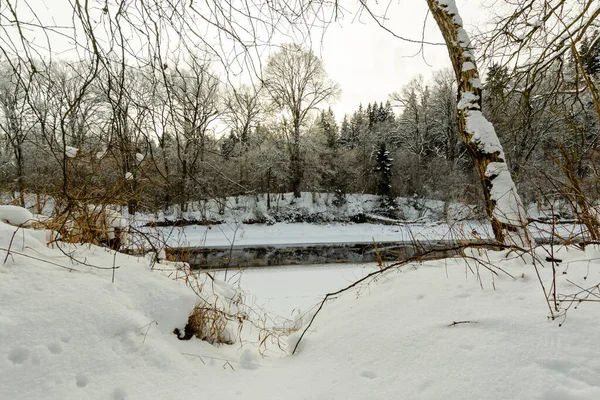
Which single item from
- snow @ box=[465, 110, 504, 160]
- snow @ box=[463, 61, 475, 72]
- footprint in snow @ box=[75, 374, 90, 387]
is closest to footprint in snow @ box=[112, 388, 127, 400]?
footprint in snow @ box=[75, 374, 90, 387]

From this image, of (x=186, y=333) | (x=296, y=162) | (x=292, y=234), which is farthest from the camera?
(x=296, y=162)

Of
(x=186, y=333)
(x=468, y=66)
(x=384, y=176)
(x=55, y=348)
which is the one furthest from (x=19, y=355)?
(x=384, y=176)

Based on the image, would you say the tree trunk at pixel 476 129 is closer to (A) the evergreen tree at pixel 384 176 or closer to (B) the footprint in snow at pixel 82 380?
(B) the footprint in snow at pixel 82 380

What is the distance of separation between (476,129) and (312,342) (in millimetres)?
2958

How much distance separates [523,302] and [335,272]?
6.84 metres

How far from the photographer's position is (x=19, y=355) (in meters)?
1.16

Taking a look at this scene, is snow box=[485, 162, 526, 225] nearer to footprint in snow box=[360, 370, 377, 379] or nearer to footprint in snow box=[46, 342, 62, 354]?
footprint in snow box=[360, 370, 377, 379]

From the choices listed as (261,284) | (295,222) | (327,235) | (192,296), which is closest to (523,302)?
(192,296)

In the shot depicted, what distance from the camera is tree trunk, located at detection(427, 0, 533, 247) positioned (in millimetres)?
3037

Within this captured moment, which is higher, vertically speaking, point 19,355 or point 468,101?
point 468,101

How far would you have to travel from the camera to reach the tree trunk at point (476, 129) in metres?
3.04

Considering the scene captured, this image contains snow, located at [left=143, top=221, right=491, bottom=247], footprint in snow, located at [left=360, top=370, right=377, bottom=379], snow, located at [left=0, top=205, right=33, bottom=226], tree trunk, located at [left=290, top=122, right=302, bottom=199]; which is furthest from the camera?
tree trunk, located at [left=290, top=122, right=302, bottom=199]

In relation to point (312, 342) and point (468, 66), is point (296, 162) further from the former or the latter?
point (312, 342)

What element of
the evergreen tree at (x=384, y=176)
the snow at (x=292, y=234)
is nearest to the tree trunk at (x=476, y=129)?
the snow at (x=292, y=234)
